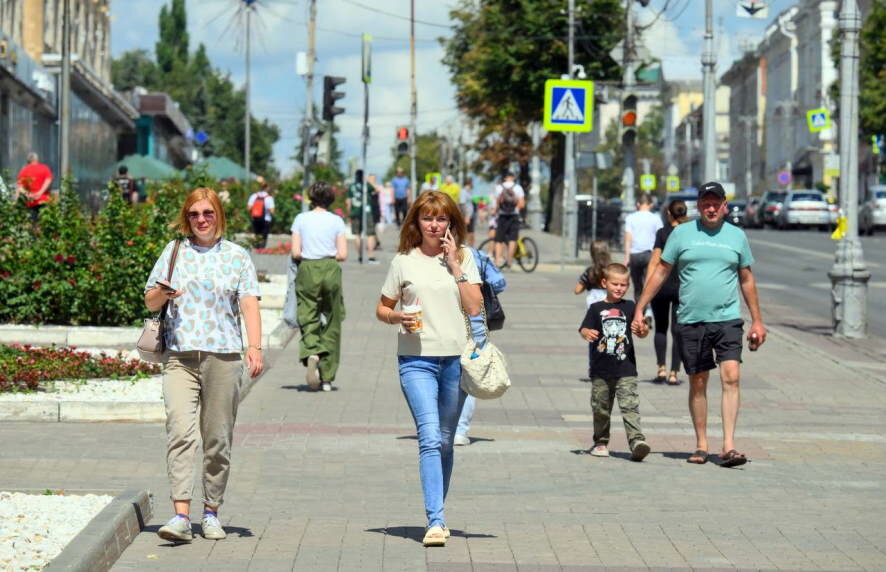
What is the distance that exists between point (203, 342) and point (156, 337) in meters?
0.21

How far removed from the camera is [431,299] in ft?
24.8

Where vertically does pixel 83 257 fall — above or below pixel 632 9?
below

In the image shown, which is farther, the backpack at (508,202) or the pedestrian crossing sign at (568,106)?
the backpack at (508,202)

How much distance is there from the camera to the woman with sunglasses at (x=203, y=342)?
24.7ft

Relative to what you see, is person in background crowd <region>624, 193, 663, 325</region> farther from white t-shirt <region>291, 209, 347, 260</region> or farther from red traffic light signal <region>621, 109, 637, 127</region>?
red traffic light signal <region>621, 109, 637, 127</region>

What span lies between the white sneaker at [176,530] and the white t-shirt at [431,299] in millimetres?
1221

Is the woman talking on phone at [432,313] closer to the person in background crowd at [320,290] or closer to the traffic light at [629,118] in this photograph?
the person in background crowd at [320,290]

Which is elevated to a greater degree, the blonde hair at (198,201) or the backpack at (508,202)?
the backpack at (508,202)

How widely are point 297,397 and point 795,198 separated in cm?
5459

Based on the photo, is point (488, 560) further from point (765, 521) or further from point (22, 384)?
point (22, 384)

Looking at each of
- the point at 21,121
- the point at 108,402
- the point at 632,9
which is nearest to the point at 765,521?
the point at 108,402

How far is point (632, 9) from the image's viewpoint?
35438 mm

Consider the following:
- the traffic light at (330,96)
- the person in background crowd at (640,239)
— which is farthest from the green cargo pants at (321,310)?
the traffic light at (330,96)

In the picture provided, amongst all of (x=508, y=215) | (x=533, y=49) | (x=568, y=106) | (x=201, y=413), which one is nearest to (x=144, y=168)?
(x=533, y=49)
